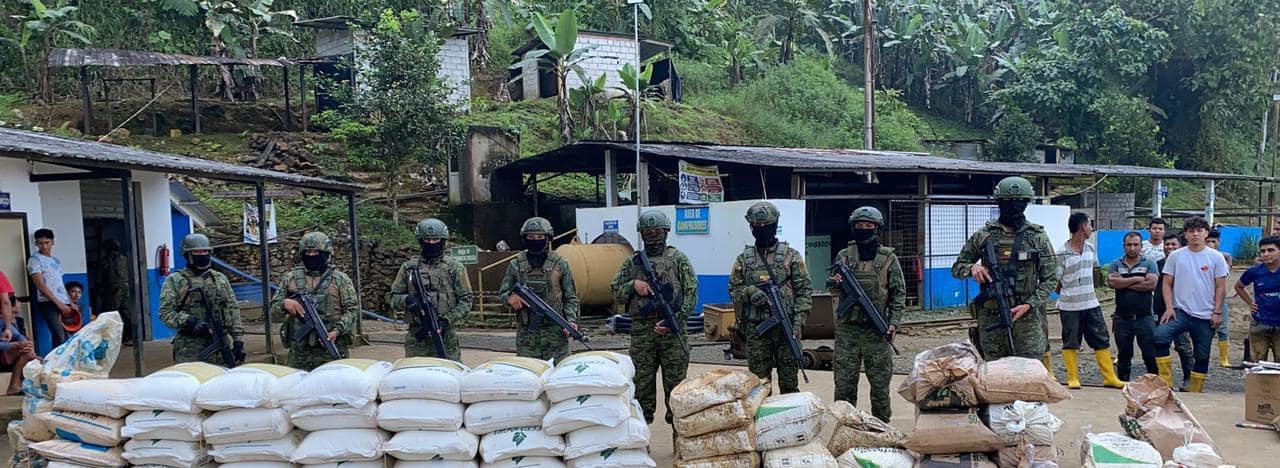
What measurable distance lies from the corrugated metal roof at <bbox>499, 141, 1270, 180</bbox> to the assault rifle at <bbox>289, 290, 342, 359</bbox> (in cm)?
807

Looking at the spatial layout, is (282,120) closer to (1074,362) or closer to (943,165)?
(943,165)

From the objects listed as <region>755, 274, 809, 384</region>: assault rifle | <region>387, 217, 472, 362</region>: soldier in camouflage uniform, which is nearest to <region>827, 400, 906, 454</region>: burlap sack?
<region>755, 274, 809, 384</region>: assault rifle

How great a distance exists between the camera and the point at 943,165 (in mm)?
14984

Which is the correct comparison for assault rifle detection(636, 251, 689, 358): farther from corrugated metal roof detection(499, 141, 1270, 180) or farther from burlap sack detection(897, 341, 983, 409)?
corrugated metal roof detection(499, 141, 1270, 180)

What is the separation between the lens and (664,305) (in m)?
6.00

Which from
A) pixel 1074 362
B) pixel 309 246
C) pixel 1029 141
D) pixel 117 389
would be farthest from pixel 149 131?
pixel 1029 141

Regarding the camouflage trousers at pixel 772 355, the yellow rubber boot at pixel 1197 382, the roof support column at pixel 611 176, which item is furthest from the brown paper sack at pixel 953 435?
the roof support column at pixel 611 176

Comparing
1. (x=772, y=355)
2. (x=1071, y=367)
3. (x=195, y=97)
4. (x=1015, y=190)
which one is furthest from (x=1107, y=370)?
(x=195, y=97)

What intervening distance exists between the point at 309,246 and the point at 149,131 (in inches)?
682

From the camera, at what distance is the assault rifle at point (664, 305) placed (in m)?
6.01

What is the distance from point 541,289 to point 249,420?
91.3 inches

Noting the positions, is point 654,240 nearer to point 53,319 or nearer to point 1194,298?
point 1194,298

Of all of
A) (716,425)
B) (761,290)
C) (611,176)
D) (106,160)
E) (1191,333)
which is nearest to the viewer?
(716,425)

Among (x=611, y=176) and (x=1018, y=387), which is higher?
(x=611, y=176)
